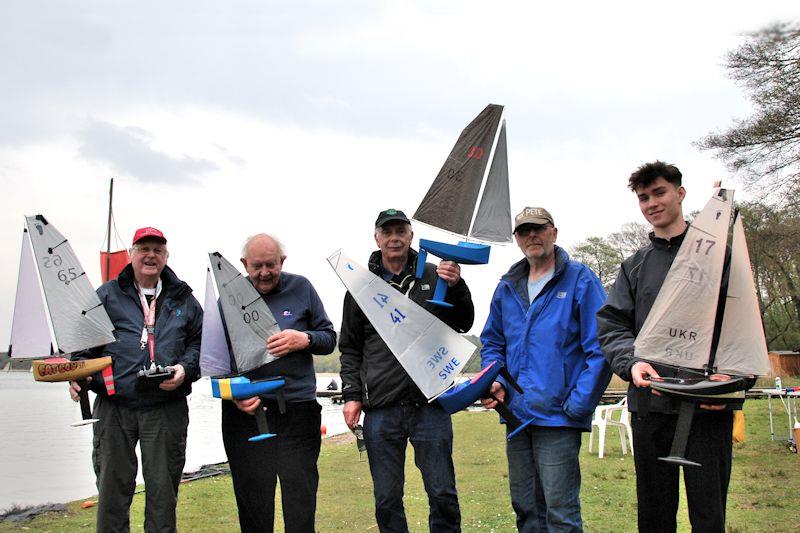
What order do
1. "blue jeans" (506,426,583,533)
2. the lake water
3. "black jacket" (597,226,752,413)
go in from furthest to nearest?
the lake water, "blue jeans" (506,426,583,533), "black jacket" (597,226,752,413)

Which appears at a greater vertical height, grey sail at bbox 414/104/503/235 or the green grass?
grey sail at bbox 414/104/503/235

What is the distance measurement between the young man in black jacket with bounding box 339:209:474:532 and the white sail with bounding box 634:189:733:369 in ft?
3.85

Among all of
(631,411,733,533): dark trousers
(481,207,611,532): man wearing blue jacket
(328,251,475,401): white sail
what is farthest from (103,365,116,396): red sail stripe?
(631,411,733,533): dark trousers

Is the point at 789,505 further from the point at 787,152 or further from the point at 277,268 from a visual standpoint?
the point at 787,152

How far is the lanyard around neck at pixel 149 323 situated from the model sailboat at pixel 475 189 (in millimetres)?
1629

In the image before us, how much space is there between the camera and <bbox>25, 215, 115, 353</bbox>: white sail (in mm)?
3998

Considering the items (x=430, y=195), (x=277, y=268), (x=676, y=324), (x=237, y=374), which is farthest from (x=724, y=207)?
(x=237, y=374)

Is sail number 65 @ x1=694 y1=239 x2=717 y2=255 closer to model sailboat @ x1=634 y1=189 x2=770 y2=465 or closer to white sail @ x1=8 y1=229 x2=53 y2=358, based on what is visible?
model sailboat @ x1=634 y1=189 x2=770 y2=465

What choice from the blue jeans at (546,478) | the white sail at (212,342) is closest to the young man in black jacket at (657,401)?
the blue jeans at (546,478)

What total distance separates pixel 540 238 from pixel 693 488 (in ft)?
4.61

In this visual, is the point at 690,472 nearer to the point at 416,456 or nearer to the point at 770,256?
the point at 416,456

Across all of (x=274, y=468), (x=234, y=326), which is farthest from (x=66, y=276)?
(x=274, y=468)

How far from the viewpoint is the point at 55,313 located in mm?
4047

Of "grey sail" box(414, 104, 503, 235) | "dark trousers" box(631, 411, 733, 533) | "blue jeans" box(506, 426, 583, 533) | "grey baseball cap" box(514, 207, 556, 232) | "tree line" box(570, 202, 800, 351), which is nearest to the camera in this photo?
"dark trousers" box(631, 411, 733, 533)
